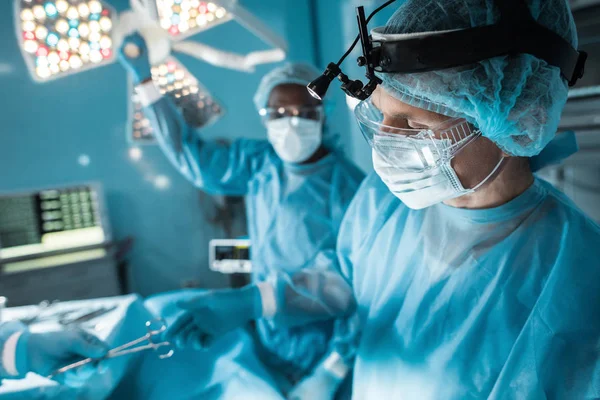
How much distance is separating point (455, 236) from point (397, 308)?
0.67 ft

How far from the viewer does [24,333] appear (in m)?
1.02

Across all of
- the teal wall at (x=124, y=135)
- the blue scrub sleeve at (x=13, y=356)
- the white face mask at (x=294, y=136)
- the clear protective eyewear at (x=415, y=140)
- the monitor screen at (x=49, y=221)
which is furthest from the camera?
the teal wall at (x=124, y=135)

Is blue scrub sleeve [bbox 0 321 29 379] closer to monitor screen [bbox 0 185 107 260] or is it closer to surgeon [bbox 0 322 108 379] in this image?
surgeon [bbox 0 322 108 379]

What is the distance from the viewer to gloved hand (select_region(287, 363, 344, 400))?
1133 mm

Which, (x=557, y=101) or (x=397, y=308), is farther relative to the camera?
(x=397, y=308)

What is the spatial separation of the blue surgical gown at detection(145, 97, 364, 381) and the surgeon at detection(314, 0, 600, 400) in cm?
24

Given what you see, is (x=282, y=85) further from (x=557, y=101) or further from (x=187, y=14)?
(x=557, y=101)

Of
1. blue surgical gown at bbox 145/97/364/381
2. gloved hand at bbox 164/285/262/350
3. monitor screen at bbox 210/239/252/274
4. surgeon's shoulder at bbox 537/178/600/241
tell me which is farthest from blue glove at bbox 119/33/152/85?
surgeon's shoulder at bbox 537/178/600/241

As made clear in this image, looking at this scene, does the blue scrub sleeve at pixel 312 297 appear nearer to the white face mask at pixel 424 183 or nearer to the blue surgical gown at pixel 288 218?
the blue surgical gown at pixel 288 218

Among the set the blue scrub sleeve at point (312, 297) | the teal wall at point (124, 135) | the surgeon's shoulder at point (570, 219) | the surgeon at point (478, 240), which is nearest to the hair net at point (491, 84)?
the surgeon at point (478, 240)

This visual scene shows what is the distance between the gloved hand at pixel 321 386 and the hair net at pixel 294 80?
86 cm

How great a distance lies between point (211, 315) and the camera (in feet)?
3.56

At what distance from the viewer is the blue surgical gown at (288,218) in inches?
44.1

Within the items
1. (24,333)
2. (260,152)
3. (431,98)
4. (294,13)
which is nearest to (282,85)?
(260,152)
